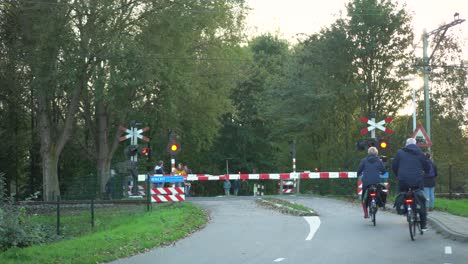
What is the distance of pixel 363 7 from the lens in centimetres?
4522

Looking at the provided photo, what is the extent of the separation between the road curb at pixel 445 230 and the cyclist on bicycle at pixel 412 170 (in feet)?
1.45

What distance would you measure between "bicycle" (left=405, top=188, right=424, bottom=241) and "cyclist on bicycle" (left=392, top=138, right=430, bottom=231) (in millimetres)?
86

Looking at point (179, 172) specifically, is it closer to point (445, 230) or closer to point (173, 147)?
point (173, 147)

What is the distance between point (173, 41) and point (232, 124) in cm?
2820

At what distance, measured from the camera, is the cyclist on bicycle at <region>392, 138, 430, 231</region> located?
44.8 feet

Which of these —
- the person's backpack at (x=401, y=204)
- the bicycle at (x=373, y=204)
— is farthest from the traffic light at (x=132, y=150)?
the person's backpack at (x=401, y=204)

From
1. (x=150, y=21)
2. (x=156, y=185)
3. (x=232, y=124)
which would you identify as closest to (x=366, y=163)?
(x=156, y=185)

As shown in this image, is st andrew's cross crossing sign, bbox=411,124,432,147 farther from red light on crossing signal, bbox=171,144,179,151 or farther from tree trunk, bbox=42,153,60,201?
tree trunk, bbox=42,153,60,201

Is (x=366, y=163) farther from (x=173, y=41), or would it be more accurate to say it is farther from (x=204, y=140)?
(x=204, y=140)

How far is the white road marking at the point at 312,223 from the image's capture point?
47.3 feet

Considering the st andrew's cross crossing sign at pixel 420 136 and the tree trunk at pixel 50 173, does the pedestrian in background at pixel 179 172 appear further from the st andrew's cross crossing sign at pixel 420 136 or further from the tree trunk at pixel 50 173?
the st andrew's cross crossing sign at pixel 420 136

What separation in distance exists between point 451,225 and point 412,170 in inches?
72.8

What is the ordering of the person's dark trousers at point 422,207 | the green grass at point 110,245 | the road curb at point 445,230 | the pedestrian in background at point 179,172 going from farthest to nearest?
1. the pedestrian in background at point 179,172
2. the person's dark trousers at point 422,207
3. the road curb at point 445,230
4. the green grass at point 110,245

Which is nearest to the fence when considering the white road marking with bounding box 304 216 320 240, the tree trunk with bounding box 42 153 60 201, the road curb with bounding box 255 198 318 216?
the road curb with bounding box 255 198 318 216
